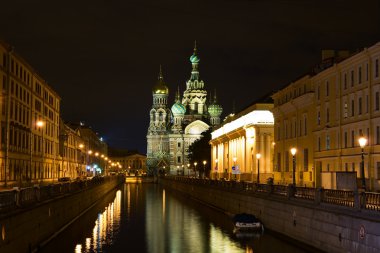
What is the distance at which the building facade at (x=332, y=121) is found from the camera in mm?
50594

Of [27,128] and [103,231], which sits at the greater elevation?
[27,128]

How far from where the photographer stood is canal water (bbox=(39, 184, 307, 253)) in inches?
1604

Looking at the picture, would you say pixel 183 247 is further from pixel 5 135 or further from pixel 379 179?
pixel 5 135

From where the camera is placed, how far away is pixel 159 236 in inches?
1938

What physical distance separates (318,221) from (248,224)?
1319cm

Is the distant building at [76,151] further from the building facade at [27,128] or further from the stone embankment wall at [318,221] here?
the stone embankment wall at [318,221]

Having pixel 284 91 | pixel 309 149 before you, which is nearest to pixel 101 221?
pixel 309 149

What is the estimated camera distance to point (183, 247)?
140ft

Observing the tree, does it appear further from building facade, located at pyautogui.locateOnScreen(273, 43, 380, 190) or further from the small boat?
the small boat

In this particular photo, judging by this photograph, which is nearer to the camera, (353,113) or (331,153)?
(353,113)

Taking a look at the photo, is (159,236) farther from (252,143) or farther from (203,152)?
(203,152)

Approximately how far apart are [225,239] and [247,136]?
5129 centimetres

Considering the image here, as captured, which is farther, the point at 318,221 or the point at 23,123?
the point at 23,123

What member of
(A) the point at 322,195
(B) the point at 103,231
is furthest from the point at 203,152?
(A) the point at 322,195
